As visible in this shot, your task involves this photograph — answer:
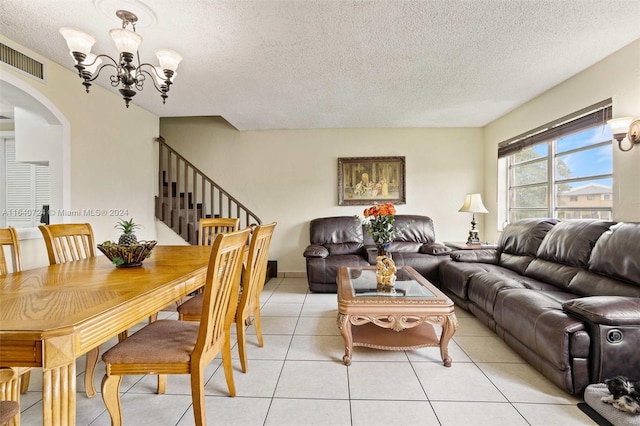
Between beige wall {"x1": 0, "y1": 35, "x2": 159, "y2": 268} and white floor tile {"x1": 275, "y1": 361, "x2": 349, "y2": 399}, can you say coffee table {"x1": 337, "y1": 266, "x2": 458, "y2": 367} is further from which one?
beige wall {"x1": 0, "y1": 35, "x2": 159, "y2": 268}

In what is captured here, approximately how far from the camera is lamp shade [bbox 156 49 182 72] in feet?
7.23

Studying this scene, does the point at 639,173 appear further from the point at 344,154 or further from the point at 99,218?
the point at 99,218

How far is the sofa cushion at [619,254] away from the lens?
2137 mm

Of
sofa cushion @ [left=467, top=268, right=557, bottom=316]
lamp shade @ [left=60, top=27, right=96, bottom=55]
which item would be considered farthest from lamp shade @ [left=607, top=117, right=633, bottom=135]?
lamp shade @ [left=60, top=27, right=96, bottom=55]

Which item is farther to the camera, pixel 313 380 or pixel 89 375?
pixel 313 380

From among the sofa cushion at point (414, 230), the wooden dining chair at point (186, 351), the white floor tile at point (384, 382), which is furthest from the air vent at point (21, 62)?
the sofa cushion at point (414, 230)

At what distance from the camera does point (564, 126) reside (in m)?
3.36

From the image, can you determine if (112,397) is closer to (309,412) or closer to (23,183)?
(309,412)

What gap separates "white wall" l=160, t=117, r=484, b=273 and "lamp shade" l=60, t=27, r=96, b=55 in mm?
3415

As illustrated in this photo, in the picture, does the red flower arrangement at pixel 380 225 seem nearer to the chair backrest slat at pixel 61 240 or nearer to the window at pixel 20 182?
the chair backrest slat at pixel 61 240

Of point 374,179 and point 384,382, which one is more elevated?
point 374,179

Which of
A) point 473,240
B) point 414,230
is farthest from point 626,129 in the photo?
point 414,230

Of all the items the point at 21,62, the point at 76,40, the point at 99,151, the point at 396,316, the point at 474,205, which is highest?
the point at 21,62

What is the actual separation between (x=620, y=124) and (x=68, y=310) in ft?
12.8
